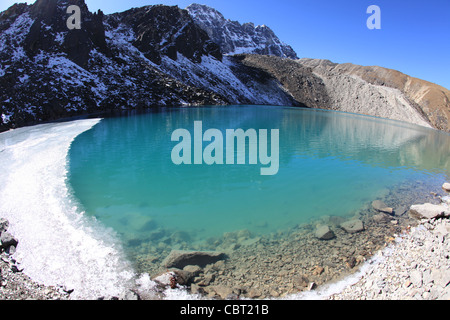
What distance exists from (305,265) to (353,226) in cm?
407

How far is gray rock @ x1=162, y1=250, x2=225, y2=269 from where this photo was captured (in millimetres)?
8742

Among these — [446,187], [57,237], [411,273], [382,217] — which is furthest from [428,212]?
[57,237]

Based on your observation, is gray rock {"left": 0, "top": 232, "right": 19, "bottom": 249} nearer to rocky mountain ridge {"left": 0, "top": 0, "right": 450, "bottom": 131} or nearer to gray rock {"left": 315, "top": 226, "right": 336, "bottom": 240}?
gray rock {"left": 315, "top": 226, "right": 336, "bottom": 240}

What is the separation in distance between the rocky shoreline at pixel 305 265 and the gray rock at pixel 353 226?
16 millimetres

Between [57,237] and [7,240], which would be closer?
[7,240]

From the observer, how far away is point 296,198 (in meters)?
14.7

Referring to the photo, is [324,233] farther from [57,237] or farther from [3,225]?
[3,225]

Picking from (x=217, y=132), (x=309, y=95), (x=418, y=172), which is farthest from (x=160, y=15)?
(x=418, y=172)

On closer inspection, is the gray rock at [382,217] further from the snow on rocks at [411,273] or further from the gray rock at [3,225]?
the gray rock at [3,225]

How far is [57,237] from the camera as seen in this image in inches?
376

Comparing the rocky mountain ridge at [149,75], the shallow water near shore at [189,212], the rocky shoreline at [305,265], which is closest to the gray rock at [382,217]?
the rocky shoreline at [305,265]

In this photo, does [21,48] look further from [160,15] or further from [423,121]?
[423,121]

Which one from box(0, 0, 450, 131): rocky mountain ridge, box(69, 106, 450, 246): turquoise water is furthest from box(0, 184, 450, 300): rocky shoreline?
box(0, 0, 450, 131): rocky mountain ridge

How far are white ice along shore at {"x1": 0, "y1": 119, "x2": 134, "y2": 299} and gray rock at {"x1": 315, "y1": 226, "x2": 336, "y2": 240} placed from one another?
24.6 ft
